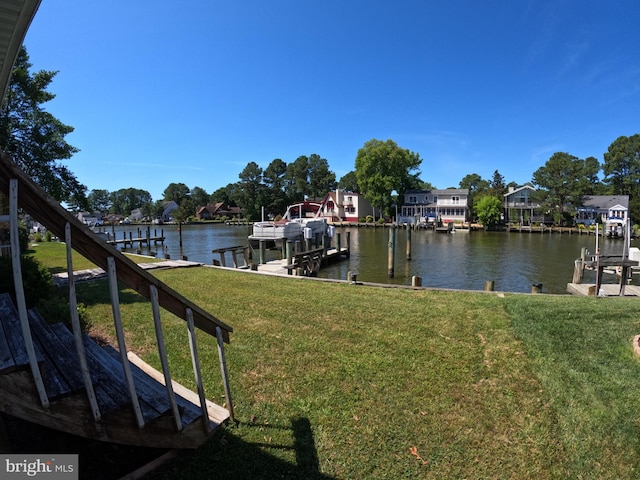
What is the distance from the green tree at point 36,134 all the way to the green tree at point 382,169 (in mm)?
53131

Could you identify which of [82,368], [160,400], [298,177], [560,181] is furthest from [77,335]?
[298,177]

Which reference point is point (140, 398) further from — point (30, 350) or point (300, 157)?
point (300, 157)

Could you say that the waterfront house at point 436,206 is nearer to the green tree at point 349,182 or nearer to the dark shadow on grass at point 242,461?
the green tree at point 349,182

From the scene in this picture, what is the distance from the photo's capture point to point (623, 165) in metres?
60.5

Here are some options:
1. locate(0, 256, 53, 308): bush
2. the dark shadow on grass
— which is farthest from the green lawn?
locate(0, 256, 53, 308): bush

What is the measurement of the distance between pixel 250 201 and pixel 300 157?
61.7ft

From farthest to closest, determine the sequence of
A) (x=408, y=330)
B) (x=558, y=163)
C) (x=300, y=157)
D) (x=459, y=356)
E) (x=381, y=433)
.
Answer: (x=300, y=157) → (x=558, y=163) → (x=408, y=330) → (x=459, y=356) → (x=381, y=433)

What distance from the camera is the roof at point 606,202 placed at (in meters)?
50.0

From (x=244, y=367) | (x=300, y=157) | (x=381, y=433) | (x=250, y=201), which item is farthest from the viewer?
(x=300, y=157)

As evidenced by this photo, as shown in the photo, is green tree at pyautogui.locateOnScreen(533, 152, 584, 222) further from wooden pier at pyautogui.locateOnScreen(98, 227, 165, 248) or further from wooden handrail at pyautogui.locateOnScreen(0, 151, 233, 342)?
wooden handrail at pyautogui.locateOnScreen(0, 151, 233, 342)

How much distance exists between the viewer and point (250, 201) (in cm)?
7869

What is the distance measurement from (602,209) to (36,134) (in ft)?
210

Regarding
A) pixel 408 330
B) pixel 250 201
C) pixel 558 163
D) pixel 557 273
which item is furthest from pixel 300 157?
pixel 408 330

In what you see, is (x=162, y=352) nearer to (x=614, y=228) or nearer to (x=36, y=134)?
(x=36, y=134)
